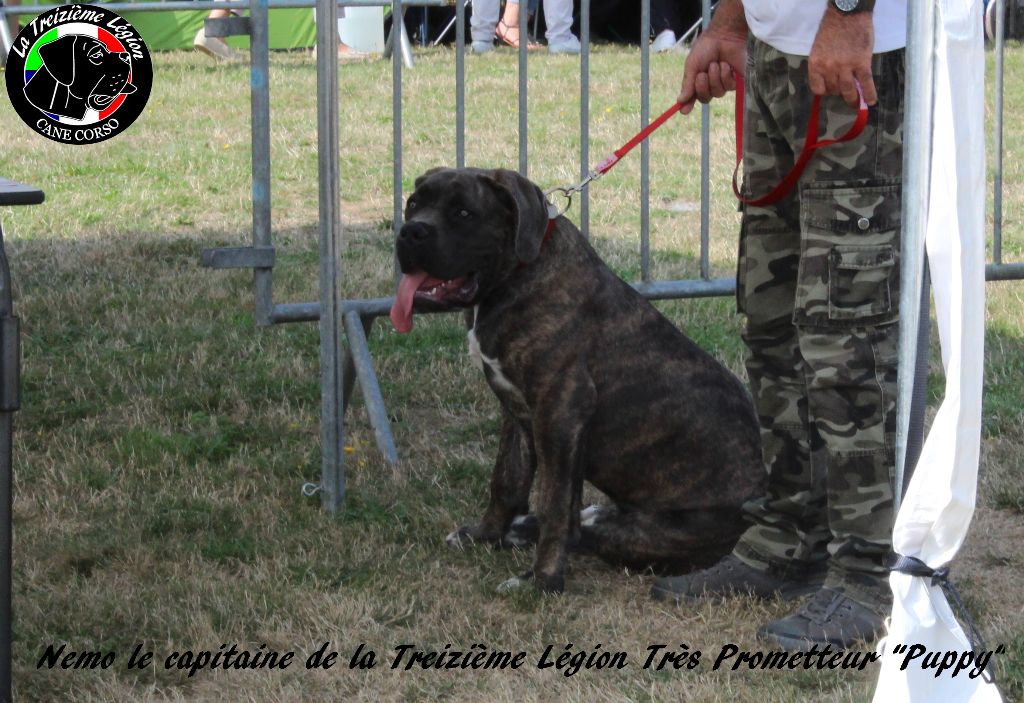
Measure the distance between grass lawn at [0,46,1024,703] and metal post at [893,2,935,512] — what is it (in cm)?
98

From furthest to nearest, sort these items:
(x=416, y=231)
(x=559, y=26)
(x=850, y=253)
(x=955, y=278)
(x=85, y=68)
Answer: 1. (x=559, y=26)
2. (x=85, y=68)
3. (x=416, y=231)
4. (x=850, y=253)
5. (x=955, y=278)

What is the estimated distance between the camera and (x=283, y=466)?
473cm

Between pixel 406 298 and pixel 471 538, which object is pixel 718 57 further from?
pixel 471 538

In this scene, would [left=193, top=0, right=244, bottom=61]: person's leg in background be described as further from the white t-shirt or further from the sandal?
the white t-shirt

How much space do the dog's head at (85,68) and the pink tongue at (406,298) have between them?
20.4ft

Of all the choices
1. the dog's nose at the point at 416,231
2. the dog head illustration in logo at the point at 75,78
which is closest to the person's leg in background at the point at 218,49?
the dog head illustration in logo at the point at 75,78

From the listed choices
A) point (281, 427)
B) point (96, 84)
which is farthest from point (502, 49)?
point (281, 427)

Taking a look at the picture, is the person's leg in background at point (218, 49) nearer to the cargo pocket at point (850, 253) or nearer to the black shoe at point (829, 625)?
the cargo pocket at point (850, 253)

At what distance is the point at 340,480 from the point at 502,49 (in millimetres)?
10260

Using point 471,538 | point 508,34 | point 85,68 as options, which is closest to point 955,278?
point 471,538

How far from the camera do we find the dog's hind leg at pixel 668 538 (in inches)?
151

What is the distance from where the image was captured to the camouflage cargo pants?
3.19 m

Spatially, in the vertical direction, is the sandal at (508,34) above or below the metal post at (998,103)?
above

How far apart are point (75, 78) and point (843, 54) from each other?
7288 mm
